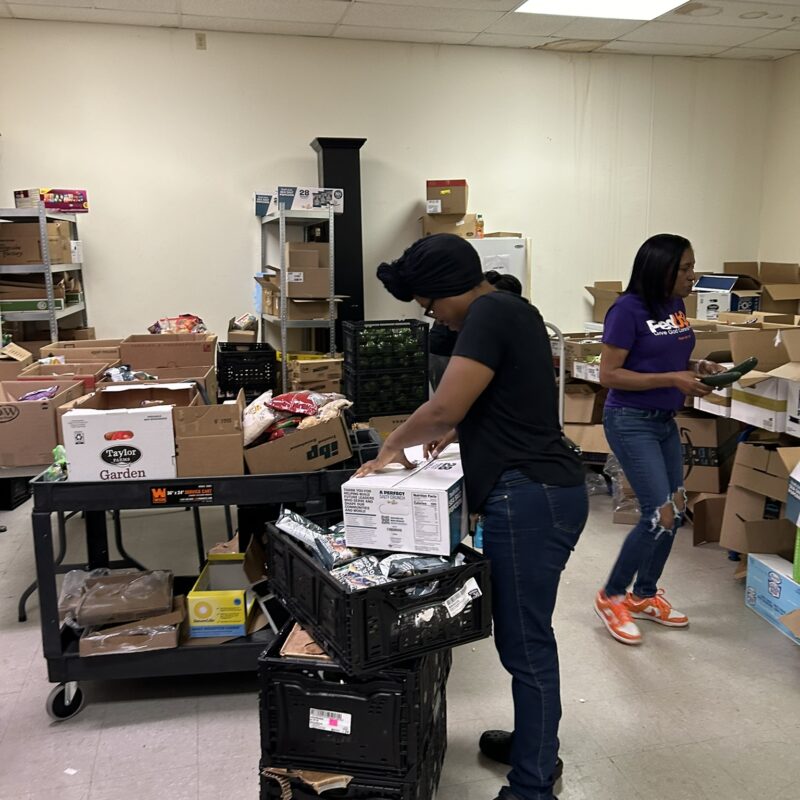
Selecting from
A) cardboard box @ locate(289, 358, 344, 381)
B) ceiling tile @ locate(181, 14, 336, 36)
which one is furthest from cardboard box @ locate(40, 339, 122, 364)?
ceiling tile @ locate(181, 14, 336, 36)

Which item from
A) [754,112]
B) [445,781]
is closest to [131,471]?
[445,781]

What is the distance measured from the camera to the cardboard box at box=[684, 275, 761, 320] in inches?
207

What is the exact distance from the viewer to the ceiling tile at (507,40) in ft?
17.9

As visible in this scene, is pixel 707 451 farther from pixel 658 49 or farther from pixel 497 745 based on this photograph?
pixel 658 49

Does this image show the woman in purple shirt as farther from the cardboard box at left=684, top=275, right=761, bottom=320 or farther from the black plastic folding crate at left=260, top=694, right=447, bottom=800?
the cardboard box at left=684, top=275, right=761, bottom=320

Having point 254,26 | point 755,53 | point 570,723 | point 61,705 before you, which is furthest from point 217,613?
point 755,53

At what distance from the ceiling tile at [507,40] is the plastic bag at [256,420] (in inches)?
161

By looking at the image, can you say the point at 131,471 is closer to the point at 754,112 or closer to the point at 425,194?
the point at 425,194

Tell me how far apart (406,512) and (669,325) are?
1.39 m

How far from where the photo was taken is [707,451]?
3982 millimetres

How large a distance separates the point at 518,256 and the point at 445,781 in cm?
404

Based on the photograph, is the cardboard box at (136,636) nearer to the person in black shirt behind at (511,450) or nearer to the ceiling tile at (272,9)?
the person in black shirt behind at (511,450)

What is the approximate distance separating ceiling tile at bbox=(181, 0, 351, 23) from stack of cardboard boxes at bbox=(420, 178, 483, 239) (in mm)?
1313

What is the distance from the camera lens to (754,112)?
625cm
